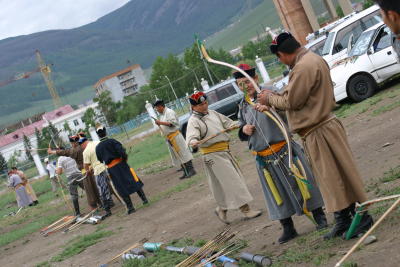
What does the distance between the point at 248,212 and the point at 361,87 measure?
802 cm

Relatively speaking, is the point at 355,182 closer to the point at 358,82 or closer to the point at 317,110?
the point at 317,110

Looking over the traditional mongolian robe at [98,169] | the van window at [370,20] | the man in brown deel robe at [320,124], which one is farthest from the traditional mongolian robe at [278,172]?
the van window at [370,20]

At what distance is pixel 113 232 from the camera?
12.2 m

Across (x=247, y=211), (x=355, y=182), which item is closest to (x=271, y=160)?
(x=355, y=182)

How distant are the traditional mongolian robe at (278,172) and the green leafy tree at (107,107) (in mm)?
92603

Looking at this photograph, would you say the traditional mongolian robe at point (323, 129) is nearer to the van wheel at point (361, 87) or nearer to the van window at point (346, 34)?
the van wheel at point (361, 87)

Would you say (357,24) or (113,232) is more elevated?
(357,24)

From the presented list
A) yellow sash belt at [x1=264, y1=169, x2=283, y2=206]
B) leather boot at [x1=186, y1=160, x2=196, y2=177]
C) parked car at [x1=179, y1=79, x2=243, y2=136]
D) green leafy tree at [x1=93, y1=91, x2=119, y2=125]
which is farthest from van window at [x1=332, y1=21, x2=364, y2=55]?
green leafy tree at [x1=93, y1=91, x2=119, y2=125]

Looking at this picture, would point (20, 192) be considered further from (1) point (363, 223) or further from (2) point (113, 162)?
(1) point (363, 223)

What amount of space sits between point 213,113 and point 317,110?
3674 millimetres

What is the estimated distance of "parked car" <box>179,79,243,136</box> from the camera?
2397 centimetres

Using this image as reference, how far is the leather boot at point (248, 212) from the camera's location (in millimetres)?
9117

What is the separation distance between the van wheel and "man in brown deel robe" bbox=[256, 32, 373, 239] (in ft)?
34.6

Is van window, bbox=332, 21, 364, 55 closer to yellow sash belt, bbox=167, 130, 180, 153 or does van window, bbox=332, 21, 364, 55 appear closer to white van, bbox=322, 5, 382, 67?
white van, bbox=322, 5, 382, 67
